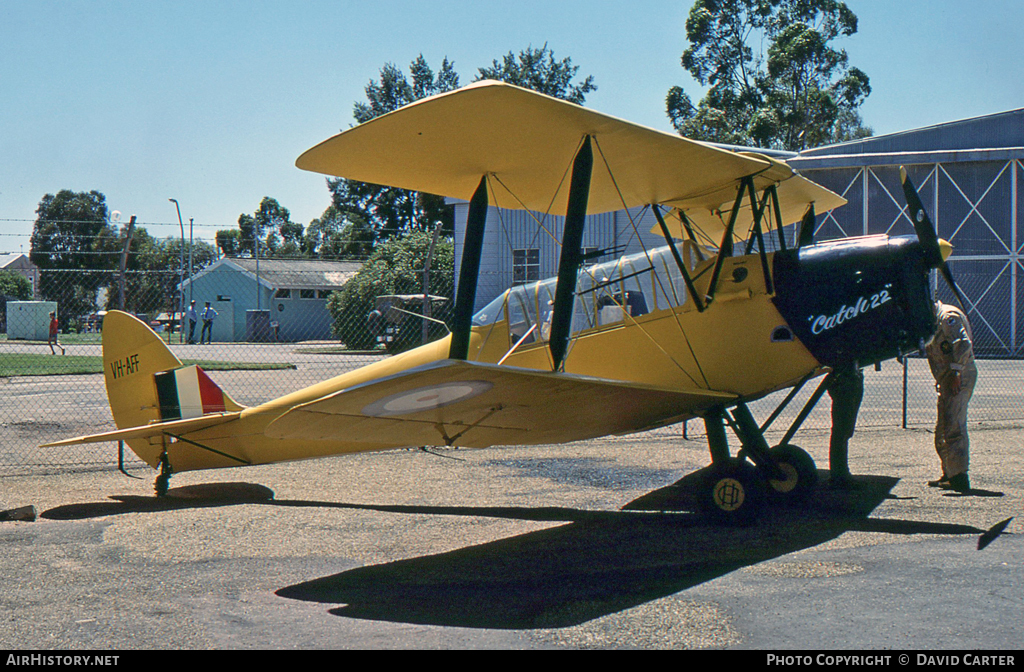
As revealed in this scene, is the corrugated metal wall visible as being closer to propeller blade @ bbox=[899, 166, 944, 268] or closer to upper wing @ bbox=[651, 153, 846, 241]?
upper wing @ bbox=[651, 153, 846, 241]

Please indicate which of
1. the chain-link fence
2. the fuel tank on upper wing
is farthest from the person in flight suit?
the chain-link fence

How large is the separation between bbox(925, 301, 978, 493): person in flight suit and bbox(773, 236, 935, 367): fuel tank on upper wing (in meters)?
1.45

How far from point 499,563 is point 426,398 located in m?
1.19

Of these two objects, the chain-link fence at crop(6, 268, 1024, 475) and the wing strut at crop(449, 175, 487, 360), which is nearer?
the wing strut at crop(449, 175, 487, 360)

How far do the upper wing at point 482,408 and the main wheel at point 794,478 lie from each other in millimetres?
1099

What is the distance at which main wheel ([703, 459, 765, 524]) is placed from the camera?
18.4 feet

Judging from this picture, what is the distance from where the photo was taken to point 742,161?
18.5ft

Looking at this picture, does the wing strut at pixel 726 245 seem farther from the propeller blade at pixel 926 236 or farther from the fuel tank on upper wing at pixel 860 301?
the propeller blade at pixel 926 236

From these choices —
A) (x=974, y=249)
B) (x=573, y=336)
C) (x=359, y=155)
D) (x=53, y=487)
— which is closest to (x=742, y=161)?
(x=573, y=336)

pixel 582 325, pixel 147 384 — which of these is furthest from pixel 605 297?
pixel 147 384

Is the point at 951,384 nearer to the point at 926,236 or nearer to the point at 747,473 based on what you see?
the point at 926,236

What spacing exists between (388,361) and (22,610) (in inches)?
121

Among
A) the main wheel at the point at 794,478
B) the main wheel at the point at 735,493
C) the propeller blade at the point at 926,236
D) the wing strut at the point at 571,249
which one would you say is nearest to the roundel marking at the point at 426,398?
the wing strut at the point at 571,249

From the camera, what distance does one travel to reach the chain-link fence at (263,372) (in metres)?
10.2
